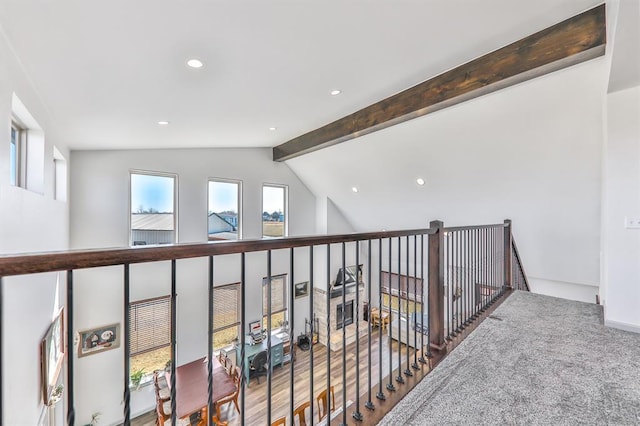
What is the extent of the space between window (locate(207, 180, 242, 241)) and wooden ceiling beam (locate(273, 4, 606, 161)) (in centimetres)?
373

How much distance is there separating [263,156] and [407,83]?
4.42 metres

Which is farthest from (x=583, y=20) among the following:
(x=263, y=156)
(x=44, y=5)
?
(x=263, y=156)

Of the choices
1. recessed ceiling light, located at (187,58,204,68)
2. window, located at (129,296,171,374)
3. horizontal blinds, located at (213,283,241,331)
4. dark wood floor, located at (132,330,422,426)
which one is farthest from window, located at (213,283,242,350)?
recessed ceiling light, located at (187,58,204,68)

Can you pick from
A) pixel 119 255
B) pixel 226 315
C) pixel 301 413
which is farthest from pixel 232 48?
pixel 226 315

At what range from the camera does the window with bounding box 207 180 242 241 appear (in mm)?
6595

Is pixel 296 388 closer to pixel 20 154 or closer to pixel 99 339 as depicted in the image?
pixel 99 339

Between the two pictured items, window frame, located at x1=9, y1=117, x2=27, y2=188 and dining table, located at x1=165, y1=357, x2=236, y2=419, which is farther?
dining table, located at x1=165, y1=357, x2=236, y2=419

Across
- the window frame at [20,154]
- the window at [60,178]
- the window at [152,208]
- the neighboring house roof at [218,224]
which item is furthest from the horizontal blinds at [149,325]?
the window frame at [20,154]

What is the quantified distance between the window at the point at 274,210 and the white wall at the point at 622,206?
6.12 metres

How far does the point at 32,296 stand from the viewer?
8.05 ft

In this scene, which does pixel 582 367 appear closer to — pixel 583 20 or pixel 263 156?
pixel 583 20

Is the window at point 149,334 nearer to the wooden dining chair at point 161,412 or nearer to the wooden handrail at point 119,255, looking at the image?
the wooden dining chair at point 161,412

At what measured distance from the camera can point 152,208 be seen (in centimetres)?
584

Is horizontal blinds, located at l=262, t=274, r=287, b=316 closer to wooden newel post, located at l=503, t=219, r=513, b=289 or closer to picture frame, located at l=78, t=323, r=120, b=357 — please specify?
picture frame, located at l=78, t=323, r=120, b=357
